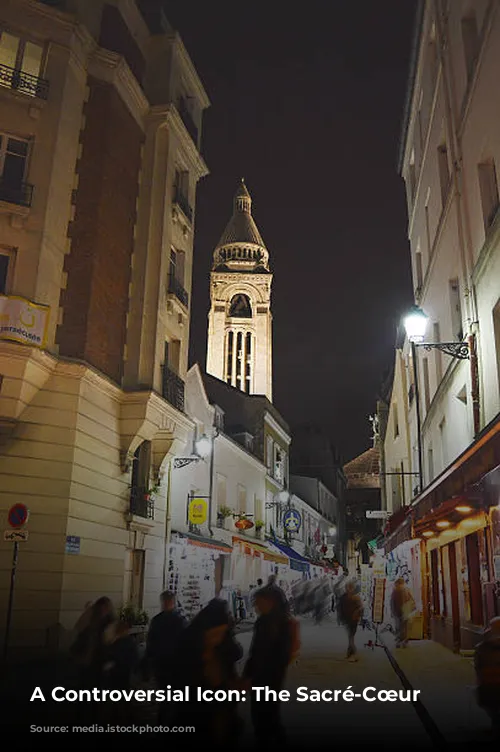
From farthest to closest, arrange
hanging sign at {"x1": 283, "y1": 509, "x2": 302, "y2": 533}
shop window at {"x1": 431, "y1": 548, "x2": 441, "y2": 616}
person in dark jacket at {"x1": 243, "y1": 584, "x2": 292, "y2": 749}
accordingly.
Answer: hanging sign at {"x1": 283, "y1": 509, "x2": 302, "y2": 533}, shop window at {"x1": 431, "y1": 548, "x2": 441, "y2": 616}, person in dark jacket at {"x1": 243, "y1": 584, "x2": 292, "y2": 749}

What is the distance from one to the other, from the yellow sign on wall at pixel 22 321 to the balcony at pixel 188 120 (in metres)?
10.6

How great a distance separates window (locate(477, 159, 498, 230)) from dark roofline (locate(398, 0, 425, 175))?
8828mm

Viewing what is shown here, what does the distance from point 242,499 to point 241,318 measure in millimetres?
49749

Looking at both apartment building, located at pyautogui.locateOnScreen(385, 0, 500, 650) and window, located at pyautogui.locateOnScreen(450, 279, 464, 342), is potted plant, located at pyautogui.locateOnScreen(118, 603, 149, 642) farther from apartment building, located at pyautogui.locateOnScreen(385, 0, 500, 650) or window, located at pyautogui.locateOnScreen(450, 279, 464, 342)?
window, located at pyautogui.locateOnScreen(450, 279, 464, 342)

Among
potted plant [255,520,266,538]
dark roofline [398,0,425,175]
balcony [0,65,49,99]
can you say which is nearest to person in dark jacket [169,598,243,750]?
balcony [0,65,49,99]

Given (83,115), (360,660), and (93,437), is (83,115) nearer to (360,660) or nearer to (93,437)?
(93,437)

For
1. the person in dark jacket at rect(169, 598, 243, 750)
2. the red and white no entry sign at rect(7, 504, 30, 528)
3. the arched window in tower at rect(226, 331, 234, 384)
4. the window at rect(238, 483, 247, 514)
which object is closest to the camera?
the person in dark jacket at rect(169, 598, 243, 750)

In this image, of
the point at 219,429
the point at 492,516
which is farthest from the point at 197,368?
the point at 492,516

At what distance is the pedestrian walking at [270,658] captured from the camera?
6062 millimetres

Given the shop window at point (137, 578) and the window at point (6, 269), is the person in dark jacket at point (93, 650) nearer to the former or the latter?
the window at point (6, 269)

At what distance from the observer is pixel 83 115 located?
1761 centimetres

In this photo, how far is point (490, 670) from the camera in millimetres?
6387

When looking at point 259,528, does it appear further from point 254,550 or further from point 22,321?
point 22,321

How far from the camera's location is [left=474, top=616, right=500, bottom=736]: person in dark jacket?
6.38 metres
